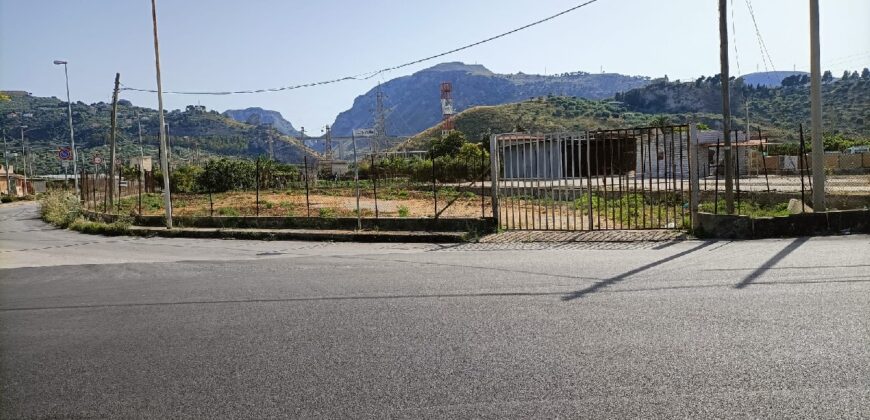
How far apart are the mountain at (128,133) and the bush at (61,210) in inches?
2660

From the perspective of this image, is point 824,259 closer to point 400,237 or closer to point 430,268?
point 430,268

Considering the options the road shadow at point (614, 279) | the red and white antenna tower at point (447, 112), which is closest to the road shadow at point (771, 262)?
the road shadow at point (614, 279)

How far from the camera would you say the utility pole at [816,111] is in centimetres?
1386

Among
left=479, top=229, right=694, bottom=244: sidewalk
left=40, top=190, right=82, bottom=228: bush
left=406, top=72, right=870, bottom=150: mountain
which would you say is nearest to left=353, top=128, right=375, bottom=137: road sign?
left=479, top=229, right=694, bottom=244: sidewalk

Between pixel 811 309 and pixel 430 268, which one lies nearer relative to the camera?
pixel 811 309

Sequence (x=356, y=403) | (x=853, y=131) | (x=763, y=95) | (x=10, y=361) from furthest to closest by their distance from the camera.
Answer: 1. (x=763, y=95)
2. (x=853, y=131)
3. (x=10, y=361)
4. (x=356, y=403)

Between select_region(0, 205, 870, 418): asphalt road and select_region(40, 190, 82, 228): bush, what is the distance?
17.4 m

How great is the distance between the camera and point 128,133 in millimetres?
139000

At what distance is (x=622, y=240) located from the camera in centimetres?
1364

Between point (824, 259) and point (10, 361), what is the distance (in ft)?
32.8

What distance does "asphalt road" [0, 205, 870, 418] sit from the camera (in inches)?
177

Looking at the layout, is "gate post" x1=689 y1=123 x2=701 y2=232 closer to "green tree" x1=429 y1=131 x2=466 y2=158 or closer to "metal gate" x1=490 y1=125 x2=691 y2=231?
"metal gate" x1=490 y1=125 x2=691 y2=231

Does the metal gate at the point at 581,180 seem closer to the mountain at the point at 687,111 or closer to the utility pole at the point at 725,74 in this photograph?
the utility pole at the point at 725,74

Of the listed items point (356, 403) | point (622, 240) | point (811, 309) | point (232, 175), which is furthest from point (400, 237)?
point (232, 175)
